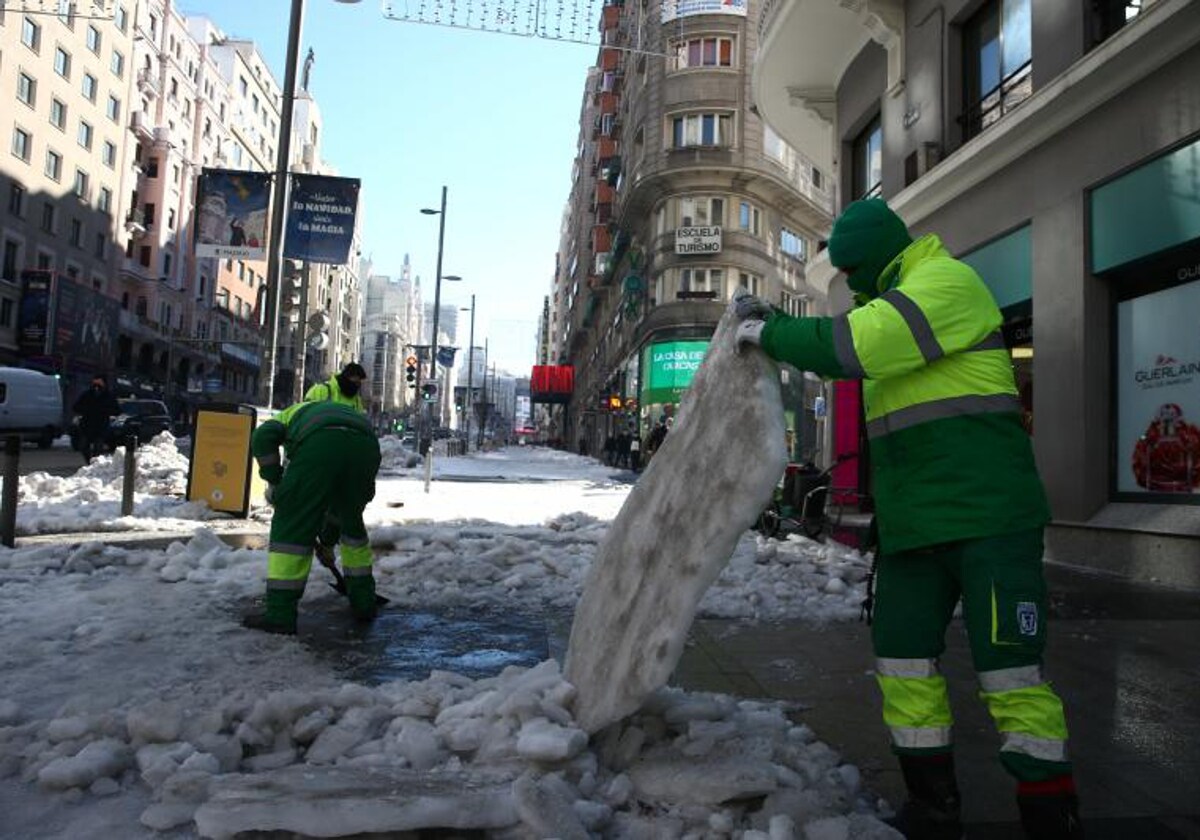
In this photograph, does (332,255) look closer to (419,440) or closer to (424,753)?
(424,753)

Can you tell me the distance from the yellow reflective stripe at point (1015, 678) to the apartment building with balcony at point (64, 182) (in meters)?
48.2

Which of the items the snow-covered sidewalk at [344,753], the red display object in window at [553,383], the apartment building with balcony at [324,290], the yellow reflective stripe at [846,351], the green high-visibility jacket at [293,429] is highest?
the apartment building with balcony at [324,290]

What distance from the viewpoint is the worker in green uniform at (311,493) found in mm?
4699

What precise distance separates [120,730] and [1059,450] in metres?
8.60

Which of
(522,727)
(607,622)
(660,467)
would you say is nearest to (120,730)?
(522,727)

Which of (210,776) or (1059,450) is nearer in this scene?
(210,776)

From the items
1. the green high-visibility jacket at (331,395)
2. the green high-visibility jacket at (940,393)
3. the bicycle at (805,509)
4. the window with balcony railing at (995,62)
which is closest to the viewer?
the green high-visibility jacket at (940,393)

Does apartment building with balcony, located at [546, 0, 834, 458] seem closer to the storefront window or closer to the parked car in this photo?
the parked car

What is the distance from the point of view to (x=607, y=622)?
2758 millimetres

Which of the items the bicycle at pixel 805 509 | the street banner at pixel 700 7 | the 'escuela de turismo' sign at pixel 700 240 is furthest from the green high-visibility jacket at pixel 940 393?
the street banner at pixel 700 7

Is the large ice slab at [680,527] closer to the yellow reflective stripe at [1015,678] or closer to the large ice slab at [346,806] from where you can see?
the large ice slab at [346,806]

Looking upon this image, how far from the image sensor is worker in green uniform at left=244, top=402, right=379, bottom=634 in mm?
4699

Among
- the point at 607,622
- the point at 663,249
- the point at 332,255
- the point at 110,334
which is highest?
the point at 663,249

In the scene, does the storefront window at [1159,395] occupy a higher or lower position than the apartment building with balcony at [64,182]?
lower
